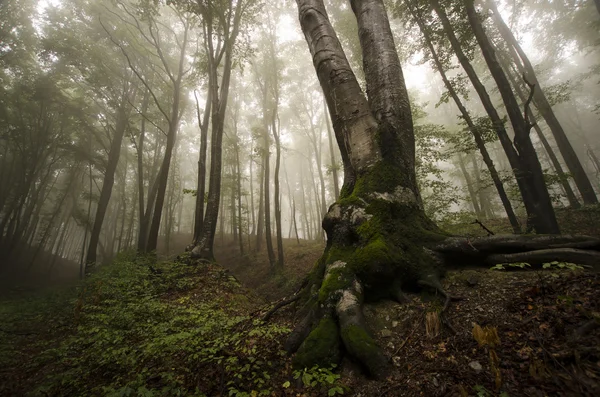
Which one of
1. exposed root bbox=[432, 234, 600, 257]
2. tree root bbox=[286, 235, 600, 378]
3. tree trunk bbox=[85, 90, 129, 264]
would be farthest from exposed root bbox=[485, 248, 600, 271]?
tree trunk bbox=[85, 90, 129, 264]

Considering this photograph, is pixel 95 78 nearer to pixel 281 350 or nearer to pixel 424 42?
pixel 424 42

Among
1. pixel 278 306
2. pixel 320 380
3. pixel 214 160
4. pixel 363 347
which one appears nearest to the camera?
pixel 320 380

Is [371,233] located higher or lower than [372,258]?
higher

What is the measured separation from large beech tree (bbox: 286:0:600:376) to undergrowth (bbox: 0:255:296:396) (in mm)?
530

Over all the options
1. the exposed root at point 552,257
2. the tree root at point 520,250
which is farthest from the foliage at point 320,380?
the exposed root at point 552,257

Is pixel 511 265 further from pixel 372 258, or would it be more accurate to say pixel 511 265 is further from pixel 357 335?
pixel 357 335

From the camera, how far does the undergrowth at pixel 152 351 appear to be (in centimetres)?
243

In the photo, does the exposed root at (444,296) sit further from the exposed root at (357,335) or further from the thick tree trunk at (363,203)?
the exposed root at (357,335)

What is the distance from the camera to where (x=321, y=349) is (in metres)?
2.29

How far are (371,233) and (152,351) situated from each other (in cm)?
293

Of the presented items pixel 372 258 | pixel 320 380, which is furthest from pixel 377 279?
pixel 320 380

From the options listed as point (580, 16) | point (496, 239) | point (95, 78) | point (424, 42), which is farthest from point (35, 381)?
point (580, 16)

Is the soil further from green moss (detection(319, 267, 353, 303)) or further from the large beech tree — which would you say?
green moss (detection(319, 267, 353, 303))

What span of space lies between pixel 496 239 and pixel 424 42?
29.3 feet
